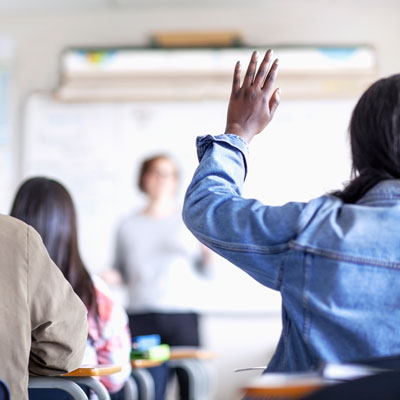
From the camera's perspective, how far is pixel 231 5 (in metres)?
5.91

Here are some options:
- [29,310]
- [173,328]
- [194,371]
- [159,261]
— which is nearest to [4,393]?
[29,310]

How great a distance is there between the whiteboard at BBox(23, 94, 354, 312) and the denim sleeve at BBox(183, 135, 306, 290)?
412 cm

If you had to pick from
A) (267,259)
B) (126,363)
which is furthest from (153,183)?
(267,259)

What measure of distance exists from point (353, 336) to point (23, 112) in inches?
192

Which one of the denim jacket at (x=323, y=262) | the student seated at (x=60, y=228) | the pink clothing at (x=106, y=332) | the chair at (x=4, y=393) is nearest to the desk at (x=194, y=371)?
the pink clothing at (x=106, y=332)

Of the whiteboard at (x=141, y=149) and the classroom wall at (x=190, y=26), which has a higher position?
the classroom wall at (x=190, y=26)

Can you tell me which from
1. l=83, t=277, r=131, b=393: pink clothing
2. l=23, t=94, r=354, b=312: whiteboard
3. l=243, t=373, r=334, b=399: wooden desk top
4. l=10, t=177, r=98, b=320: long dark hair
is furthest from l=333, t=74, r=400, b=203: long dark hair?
l=23, t=94, r=354, b=312: whiteboard

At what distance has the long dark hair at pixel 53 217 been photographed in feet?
8.44

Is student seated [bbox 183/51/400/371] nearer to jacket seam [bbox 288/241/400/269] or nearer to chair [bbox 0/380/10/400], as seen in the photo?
jacket seam [bbox 288/241/400/269]

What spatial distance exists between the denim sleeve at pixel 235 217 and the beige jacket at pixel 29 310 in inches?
16.9

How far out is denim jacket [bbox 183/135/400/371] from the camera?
136 cm

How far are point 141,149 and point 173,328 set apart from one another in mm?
1595

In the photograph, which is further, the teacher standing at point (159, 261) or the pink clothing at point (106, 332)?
the teacher standing at point (159, 261)

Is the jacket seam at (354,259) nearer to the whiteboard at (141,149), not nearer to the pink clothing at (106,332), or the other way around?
the pink clothing at (106,332)
